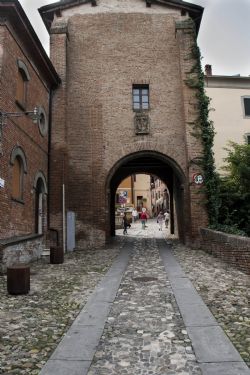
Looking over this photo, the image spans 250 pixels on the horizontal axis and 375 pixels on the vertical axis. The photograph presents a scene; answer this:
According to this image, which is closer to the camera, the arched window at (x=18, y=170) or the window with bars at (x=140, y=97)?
the arched window at (x=18, y=170)

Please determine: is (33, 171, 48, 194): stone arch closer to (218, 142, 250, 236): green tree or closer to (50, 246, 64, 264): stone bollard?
(50, 246, 64, 264): stone bollard

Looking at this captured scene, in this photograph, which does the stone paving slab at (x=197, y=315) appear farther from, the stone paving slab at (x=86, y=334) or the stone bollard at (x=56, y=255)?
the stone bollard at (x=56, y=255)

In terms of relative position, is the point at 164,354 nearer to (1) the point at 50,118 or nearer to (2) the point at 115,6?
(1) the point at 50,118

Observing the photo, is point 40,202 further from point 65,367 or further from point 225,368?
point 225,368

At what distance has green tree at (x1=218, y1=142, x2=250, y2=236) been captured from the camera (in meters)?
16.1

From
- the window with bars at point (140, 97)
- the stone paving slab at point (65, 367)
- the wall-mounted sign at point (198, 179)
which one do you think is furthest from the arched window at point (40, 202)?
the stone paving slab at point (65, 367)

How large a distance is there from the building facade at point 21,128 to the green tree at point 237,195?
7471 millimetres

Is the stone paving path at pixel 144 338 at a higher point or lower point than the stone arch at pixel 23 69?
lower

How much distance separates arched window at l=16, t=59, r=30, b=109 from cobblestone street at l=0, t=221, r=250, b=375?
17.8 ft

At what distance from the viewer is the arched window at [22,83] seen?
460 inches

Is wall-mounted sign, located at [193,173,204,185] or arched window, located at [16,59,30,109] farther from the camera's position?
wall-mounted sign, located at [193,173,204,185]

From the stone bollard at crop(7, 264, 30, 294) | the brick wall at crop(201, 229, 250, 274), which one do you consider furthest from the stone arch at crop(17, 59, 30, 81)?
the brick wall at crop(201, 229, 250, 274)

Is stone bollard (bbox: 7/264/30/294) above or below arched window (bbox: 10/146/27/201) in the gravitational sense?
below

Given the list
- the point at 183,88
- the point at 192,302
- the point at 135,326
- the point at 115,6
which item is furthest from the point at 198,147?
the point at 135,326
